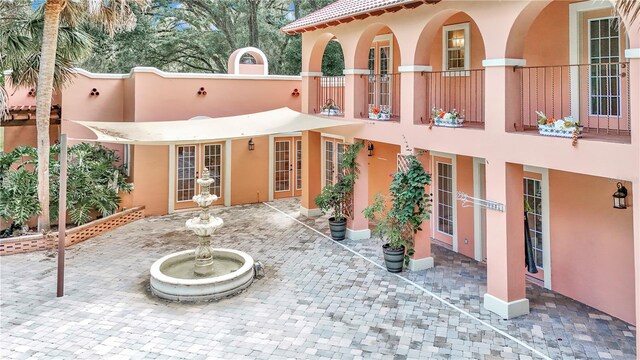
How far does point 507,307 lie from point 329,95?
14580 millimetres

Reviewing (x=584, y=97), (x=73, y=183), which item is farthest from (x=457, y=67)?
(x=73, y=183)

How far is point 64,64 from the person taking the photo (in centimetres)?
1781

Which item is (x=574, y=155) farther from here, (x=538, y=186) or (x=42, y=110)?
(x=42, y=110)

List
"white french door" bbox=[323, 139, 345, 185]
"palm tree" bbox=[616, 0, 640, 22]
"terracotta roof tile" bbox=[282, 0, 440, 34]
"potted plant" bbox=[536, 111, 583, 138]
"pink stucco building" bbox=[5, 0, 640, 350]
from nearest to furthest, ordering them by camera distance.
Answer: "palm tree" bbox=[616, 0, 640, 22] < "potted plant" bbox=[536, 111, 583, 138] < "pink stucco building" bbox=[5, 0, 640, 350] < "terracotta roof tile" bbox=[282, 0, 440, 34] < "white french door" bbox=[323, 139, 345, 185]

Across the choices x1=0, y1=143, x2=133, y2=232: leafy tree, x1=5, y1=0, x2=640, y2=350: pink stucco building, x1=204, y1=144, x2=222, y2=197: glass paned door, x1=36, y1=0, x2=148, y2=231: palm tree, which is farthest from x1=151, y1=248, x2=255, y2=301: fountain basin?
x1=204, y1=144, x2=222, y2=197: glass paned door

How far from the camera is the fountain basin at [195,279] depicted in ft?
41.4

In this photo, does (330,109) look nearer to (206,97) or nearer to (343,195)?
(343,195)

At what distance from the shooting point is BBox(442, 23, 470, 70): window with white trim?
16281mm

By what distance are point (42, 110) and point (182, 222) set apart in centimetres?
754

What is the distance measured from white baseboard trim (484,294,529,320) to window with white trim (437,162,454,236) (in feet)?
19.2

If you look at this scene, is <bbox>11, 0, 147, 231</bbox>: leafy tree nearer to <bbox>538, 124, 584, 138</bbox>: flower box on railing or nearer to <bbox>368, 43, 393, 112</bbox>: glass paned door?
<bbox>368, 43, 393, 112</bbox>: glass paned door

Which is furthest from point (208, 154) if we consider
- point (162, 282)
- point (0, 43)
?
point (162, 282)

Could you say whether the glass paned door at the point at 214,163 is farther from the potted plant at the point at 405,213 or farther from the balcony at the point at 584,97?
the balcony at the point at 584,97

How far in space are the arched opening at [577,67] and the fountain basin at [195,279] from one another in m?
8.91
